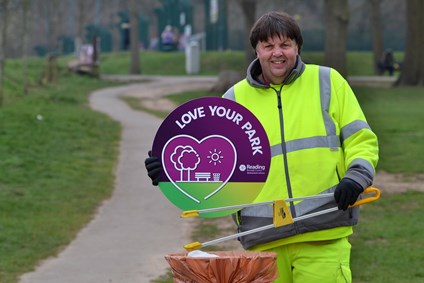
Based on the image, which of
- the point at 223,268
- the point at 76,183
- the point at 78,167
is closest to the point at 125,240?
the point at 76,183

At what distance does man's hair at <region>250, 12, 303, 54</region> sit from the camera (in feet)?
14.7

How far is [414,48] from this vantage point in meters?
37.1

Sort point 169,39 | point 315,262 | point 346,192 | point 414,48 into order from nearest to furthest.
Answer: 1. point 346,192
2. point 315,262
3. point 414,48
4. point 169,39

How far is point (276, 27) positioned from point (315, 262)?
0.97m

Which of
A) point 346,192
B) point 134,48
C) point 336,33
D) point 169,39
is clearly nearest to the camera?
point 346,192

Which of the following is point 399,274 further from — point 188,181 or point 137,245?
point 188,181

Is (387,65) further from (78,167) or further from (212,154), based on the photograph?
(212,154)

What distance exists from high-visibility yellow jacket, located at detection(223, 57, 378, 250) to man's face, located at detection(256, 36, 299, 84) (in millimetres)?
43

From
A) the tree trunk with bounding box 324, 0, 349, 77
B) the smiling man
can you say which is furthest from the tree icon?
the tree trunk with bounding box 324, 0, 349, 77

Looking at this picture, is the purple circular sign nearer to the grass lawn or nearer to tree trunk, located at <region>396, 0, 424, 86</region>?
the grass lawn

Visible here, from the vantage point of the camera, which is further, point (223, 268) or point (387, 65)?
point (387, 65)

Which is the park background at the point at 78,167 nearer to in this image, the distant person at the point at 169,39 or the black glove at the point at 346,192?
the black glove at the point at 346,192

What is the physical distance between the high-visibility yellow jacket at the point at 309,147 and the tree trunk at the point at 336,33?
26.5 m

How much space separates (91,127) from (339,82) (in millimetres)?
17834
